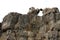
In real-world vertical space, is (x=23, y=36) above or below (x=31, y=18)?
below

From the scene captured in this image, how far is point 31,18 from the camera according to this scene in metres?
64.0

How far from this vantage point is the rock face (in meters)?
58.5

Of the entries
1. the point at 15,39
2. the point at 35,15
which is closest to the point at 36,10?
the point at 35,15

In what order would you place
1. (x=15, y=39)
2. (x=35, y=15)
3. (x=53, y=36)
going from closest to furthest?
(x=53, y=36) → (x=15, y=39) → (x=35, y=15)

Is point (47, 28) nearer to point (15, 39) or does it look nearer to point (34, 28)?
point (34, 28)

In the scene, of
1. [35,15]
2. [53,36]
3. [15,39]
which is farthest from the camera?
[35,15]

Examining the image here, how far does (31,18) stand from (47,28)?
6.00 m

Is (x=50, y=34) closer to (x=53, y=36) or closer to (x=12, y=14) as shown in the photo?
(x=53, y=36)

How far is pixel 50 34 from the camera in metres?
57.1

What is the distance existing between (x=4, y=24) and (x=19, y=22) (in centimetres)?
413

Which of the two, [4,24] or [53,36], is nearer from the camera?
[53,36]

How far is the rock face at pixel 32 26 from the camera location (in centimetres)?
5850

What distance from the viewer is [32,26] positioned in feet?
205

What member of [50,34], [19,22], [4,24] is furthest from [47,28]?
[4,24]
